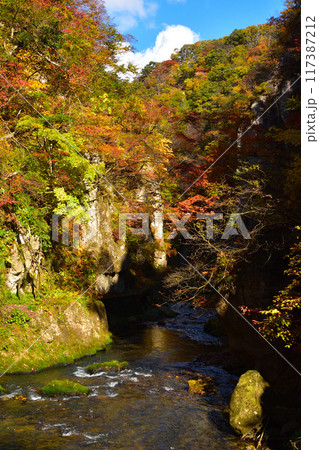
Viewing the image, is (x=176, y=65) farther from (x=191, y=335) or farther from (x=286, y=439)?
(x=286, y=439)

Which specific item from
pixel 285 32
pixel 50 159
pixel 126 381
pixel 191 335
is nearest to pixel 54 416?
pixel 126 381

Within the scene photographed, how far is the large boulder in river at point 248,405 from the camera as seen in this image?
796 cm

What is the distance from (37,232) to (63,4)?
9.81m

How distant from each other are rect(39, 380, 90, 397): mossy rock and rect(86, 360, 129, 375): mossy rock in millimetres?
1723

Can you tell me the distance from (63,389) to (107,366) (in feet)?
9.10

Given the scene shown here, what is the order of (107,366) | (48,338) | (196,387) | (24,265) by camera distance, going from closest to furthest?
(196,387)
(107,366)
(48,338)
(24,265)

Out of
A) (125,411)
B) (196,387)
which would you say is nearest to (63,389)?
(125,411)

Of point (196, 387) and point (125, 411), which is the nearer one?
point (125, 411)

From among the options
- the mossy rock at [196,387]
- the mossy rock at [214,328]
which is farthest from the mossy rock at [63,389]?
the mossy rock at [214,328]

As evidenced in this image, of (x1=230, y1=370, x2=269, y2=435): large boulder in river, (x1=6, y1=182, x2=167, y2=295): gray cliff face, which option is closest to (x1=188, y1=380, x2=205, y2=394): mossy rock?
(x1=230, y1=370, x2=269, y2=435): large boulder in river

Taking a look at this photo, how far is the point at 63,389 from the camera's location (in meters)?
10.1

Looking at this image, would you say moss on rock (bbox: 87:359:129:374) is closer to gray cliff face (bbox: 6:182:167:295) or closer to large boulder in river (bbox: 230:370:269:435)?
gray cliff face (bbox: 6:182:167:295)

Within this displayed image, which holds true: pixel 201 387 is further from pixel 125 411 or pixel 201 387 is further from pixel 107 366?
pixel 107 366

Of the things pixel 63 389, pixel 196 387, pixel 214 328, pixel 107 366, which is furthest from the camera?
pixel 214 328
